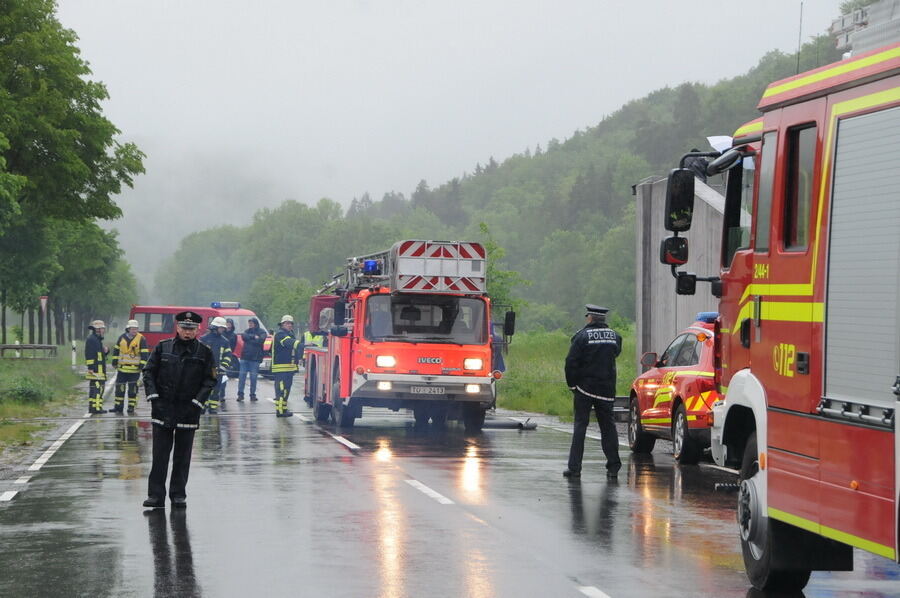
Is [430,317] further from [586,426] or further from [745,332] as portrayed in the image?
[745,332]

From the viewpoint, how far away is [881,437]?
6770 mm

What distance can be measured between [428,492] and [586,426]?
247 cm

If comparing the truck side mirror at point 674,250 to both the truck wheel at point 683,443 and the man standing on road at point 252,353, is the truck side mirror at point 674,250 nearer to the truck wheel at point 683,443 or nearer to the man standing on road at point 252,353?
the truck wheel at point 683,443

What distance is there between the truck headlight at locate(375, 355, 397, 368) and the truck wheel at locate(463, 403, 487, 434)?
1520mm

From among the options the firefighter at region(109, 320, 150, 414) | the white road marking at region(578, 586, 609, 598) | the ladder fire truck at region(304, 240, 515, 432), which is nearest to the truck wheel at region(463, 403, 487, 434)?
the ladder fire truck at region(304, 240, 515, 432)

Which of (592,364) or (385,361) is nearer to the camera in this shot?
(592,364)

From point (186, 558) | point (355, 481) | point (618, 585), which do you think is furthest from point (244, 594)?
point (355, 481)

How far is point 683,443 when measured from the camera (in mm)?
16750

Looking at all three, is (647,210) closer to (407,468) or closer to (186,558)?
(407,468)

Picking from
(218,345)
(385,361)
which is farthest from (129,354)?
(385,361)

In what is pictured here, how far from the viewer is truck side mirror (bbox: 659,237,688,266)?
963 centimetres

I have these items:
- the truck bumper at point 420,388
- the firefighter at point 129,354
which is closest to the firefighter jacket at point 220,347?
the firefighter at point 129,354

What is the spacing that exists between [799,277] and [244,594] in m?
3.68

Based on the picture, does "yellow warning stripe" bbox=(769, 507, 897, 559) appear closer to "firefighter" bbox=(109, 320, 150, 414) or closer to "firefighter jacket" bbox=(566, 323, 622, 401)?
"firefighter jacket" bbox=(566, 323, 622, 401)
